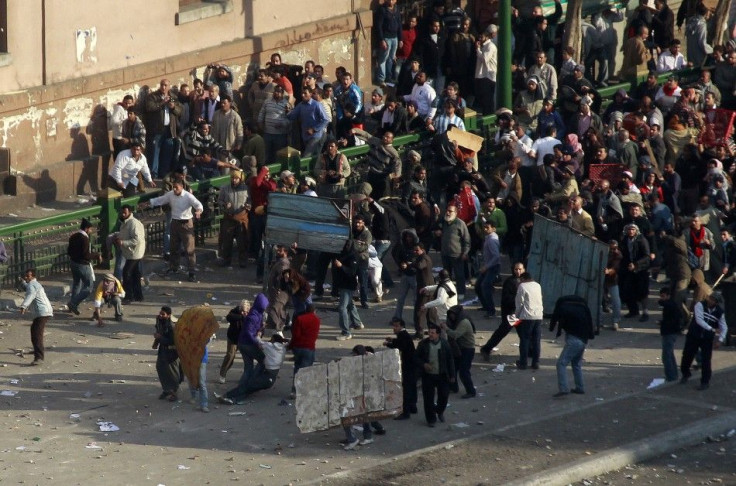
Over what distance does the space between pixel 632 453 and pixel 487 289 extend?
5230 mm

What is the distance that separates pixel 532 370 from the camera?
76.2ft

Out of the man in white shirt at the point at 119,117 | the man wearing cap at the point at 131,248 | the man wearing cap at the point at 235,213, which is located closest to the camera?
the man wearing cap at the point at 131,248

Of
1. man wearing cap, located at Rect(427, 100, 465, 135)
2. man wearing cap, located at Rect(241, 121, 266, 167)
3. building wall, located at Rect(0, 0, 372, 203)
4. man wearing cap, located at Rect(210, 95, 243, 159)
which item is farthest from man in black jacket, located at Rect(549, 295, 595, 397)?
building wall, located at Rect(0, 0, 372, 203)

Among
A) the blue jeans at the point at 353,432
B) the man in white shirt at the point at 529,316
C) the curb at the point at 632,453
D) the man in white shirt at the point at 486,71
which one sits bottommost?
the curb at the point at 632,453

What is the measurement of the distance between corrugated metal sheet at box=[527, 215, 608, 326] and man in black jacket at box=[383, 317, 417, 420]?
13.4ft

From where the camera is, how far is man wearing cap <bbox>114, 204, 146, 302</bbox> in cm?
2495

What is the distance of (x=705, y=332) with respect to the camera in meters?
22.2

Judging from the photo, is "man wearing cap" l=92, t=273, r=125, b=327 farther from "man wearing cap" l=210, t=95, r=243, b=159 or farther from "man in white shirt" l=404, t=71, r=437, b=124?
"man in white shirt" l=404, t=71, r=437, b=124

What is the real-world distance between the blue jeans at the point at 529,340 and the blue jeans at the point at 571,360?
2.65 feet

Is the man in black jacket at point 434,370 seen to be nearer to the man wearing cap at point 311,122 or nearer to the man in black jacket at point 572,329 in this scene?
the man in black jacket at point 572,329

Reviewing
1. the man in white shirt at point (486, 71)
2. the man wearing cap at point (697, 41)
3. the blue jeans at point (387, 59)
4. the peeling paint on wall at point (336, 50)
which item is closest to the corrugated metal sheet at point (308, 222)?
the man in white shirt at point (486, 71)

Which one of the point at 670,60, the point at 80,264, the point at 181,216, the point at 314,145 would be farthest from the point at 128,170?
the point at 670,60

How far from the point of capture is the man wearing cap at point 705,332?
72.8 ft

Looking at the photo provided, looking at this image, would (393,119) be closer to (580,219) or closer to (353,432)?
(580,219)
